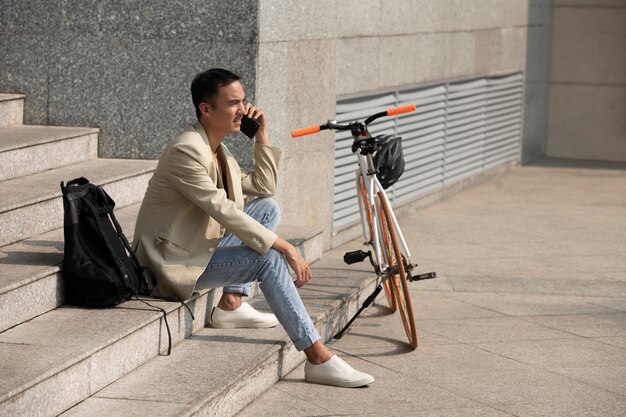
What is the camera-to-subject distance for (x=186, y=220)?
601cm

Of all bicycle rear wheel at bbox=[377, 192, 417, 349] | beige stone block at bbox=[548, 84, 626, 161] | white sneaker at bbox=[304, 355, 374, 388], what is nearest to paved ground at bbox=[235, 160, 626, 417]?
white sneaker at bbox=[304, 355, 374, 388]

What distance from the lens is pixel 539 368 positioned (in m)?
6.49

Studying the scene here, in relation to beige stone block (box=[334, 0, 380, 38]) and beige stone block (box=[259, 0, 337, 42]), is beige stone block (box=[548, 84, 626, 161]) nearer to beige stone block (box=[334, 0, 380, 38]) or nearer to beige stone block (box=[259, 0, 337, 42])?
beige stone block (box=[334, 0, 380, 38])

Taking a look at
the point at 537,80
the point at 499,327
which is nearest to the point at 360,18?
the point at 499,327

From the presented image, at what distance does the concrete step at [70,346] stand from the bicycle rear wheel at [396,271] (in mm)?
1032

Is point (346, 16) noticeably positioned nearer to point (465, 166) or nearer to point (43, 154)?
point (43, 154)

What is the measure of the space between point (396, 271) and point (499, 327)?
926mm

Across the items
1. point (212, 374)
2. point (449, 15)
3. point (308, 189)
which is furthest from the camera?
point (449, 15)

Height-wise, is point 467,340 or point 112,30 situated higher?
point 112,30

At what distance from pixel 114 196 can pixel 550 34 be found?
10.1 metres

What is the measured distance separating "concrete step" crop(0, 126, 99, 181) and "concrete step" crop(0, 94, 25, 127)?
0.22ft

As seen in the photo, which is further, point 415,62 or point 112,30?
point 415,62

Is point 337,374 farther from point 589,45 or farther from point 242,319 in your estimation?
point 589,45

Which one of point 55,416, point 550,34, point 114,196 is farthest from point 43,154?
point 550,34
